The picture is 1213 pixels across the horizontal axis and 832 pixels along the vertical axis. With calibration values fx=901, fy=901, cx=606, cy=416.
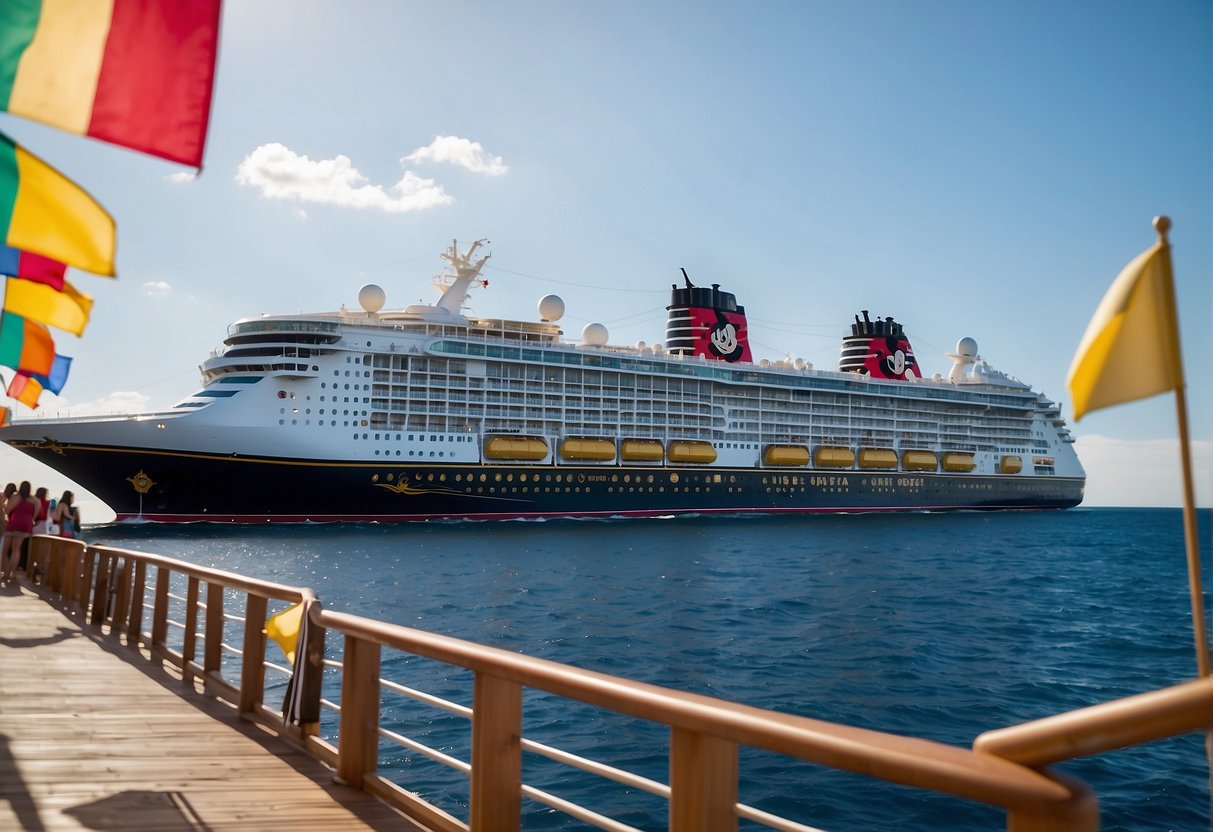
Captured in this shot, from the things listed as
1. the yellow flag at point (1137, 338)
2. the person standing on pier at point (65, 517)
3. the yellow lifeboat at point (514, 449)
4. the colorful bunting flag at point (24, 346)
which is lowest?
the person standing on pier at point (65, 517)

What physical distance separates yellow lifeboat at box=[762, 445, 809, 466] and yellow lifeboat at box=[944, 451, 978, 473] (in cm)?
1261

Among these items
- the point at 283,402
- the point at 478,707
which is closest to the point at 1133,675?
the point at 478,707

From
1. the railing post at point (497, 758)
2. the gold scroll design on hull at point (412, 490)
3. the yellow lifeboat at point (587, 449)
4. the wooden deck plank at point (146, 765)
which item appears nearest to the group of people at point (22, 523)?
the wooden deck plank at point (146, 765)

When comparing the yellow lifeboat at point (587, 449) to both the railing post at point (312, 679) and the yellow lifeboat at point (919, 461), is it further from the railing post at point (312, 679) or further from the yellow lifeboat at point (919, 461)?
the railing post at point (312, 679)

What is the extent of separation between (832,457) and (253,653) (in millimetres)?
51196

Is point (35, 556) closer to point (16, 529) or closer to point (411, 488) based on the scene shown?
point (16, 529)

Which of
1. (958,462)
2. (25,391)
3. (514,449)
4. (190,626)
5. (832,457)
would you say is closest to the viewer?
(190,626)

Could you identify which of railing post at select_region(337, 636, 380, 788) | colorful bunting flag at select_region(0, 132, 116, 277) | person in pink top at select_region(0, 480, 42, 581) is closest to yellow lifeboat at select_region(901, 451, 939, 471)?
person in pink top at select_region(0, 480, 42, 581)

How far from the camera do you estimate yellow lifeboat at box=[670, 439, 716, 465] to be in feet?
158

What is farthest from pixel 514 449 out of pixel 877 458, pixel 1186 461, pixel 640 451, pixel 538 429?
pixel 1186 461

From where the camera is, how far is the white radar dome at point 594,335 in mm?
50031

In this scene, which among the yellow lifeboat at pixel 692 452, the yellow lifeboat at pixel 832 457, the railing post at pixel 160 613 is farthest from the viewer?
the yellow lifeboat at pixel 832 457

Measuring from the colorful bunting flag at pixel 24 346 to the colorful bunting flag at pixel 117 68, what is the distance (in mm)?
6270

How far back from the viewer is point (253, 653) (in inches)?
225
